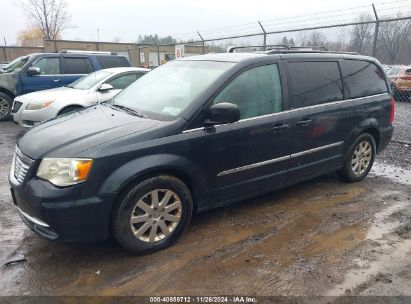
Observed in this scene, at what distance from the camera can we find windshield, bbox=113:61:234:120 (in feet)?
11.8

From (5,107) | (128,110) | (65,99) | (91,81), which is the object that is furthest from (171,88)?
(5,107)

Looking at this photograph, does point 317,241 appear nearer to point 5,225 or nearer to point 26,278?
point 26,278

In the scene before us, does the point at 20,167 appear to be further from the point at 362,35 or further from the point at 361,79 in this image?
the point at 362,35

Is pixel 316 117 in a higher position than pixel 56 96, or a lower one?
higher

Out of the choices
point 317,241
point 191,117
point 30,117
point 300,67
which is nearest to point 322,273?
point 317,241

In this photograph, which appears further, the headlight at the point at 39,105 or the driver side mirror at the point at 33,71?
the driver side mirror at the point at 33,71

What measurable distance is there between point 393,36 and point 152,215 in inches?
376

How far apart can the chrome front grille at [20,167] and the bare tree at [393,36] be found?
9334 mm

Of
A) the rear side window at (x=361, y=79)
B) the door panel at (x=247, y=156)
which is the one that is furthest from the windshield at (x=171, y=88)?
the rear side window at (x=361, y=79)

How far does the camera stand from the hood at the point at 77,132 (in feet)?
9.98

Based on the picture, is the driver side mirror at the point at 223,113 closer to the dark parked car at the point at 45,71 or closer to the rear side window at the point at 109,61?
the dark parked car at the point at 45,71

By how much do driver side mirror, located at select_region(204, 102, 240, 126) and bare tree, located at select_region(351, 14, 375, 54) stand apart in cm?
809

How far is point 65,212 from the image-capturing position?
2.88 metres

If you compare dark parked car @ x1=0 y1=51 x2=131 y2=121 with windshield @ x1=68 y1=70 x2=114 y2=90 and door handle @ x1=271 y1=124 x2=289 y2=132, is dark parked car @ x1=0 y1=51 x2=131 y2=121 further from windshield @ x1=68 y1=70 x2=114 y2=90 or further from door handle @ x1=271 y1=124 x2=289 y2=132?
door handle @ x1=271 y1=124 x2=289 y2=132
